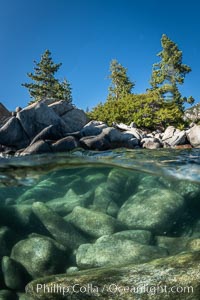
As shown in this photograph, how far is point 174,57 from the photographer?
5412cm

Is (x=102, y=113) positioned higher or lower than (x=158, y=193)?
higher

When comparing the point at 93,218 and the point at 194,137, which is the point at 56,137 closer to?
the point at 194,137

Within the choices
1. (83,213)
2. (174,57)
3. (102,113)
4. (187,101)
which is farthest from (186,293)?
(174,57)

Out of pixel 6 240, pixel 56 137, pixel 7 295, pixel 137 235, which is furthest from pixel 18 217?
pixel 56 137

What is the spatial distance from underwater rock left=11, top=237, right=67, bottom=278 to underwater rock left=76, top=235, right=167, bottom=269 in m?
0.34

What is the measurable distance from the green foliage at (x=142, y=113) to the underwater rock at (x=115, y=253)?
33.0 metres

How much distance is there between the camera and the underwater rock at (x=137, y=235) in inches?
211

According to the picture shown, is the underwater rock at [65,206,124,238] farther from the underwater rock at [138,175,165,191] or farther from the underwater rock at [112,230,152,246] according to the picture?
the underwater rock at [138,175,165,191]

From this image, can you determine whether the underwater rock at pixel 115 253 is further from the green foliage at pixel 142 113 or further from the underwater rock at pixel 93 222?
the green foliage at pixel 142 113

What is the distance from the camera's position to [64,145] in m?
17.2

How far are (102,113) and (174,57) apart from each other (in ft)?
71.7

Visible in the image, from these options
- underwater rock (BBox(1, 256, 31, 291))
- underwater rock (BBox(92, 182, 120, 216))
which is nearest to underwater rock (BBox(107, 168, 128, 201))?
underwater rock (BBox(92, 182, 120, 216))

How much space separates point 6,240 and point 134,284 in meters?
2.98

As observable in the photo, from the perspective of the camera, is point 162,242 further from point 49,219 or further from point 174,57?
point 174,57
